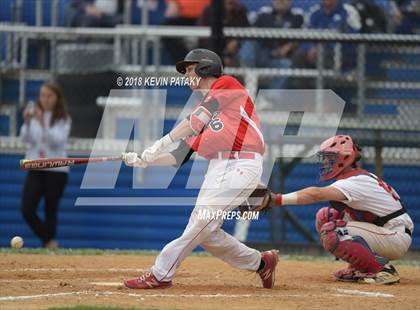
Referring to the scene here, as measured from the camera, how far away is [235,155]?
26.3ft

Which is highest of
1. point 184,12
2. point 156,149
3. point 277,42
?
point 184,12

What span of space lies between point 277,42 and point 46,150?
133 inches

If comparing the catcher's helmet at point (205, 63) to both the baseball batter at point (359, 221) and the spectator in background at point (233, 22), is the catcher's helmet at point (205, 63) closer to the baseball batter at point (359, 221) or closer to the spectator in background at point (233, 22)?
the baseball batter at point (359, 221)

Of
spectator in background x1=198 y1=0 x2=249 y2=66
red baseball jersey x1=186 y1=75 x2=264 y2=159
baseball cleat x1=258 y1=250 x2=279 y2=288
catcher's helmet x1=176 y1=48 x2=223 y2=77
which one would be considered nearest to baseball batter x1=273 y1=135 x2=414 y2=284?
baseball cleat x1=258 y1=250 x2=279 y2=288

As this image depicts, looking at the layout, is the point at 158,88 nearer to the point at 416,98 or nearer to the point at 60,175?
the point at 60,175

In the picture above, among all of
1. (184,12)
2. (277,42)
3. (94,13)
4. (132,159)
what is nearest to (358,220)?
(132,159)

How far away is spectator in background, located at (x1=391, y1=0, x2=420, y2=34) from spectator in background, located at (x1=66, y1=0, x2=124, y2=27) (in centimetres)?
417

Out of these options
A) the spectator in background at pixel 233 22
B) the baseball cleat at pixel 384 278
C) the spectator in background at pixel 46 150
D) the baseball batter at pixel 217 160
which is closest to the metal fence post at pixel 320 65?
the spectator in background at pixel 233 22

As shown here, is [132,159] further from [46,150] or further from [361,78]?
[46,150]

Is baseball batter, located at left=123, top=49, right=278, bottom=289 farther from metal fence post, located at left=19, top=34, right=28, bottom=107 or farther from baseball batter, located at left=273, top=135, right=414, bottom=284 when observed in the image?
metal fence post, located at left=19, top=34, right=28, bottom=107

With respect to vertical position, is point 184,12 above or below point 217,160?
above

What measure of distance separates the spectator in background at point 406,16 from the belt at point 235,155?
5448 millimetres

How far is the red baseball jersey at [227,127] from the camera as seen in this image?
26.1 feet

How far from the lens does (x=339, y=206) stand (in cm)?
876
